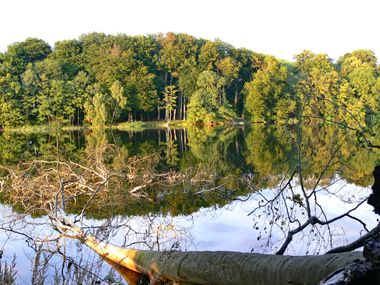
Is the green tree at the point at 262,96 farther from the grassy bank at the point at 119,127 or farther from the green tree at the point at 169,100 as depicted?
the green tree at the point at 169,100

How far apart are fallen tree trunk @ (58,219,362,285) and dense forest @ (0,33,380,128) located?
38038mm

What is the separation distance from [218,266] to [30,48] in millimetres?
59246

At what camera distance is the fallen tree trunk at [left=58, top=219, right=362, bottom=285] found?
3092 mm

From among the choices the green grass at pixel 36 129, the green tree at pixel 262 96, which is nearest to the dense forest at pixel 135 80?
the green tree at pixel 262 96

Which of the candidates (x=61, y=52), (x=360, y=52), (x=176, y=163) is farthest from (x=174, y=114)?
(x=176, y=163)

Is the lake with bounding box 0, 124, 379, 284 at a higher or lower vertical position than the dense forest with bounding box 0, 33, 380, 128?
lower

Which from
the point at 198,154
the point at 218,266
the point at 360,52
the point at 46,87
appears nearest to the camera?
the point at 218,266

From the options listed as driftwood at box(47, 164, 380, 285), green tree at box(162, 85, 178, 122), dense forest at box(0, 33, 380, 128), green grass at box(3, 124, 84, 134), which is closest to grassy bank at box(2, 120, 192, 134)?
green grass at box(3, 124, 84, 134)

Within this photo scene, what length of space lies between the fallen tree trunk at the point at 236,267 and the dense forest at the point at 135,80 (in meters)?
38.0

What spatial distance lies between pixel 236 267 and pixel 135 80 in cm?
5490

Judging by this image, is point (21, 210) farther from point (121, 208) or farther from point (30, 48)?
point (30, 48)

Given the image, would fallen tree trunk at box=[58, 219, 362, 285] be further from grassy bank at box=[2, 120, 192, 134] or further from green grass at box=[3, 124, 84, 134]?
green grass at box=[3, 124, 84, 134]

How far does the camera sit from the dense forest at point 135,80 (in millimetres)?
50656

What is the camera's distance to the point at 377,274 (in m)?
2.12
